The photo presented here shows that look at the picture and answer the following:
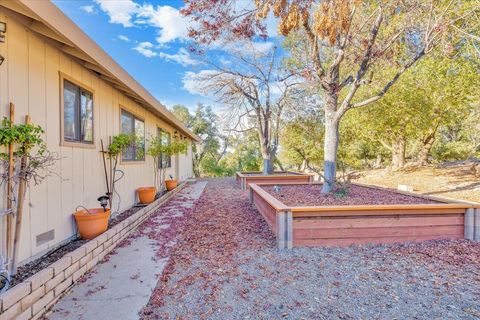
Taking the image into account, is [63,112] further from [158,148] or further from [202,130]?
[202,130]

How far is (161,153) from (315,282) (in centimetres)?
618

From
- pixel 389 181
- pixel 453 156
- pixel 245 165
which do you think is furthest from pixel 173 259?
pixel 453 156

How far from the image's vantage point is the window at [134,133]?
5.69m

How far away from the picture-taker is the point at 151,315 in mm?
2139

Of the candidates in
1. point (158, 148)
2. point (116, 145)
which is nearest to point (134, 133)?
point (158, 148)

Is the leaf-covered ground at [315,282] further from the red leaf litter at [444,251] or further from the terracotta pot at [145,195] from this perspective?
the terracotta pot at [145,195]

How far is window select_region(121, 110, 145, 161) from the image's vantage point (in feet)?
18.7

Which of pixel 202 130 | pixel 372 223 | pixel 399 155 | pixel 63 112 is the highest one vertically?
pixel 202 130

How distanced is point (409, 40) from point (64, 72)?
6.43 metres

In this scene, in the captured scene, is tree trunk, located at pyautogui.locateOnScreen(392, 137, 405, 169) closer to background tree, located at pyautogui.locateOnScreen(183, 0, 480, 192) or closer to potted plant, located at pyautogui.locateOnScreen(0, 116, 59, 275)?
background tree, located at pyautogui.locateOnScreen(183, 0, 480, 192)

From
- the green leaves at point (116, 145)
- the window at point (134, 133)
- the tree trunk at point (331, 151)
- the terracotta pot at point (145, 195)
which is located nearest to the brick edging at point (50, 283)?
the green leaves at point (116, 145)

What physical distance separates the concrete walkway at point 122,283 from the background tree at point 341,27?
360 centimetres

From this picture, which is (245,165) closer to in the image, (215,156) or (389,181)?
(215,156)

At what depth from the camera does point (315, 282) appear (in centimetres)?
267
